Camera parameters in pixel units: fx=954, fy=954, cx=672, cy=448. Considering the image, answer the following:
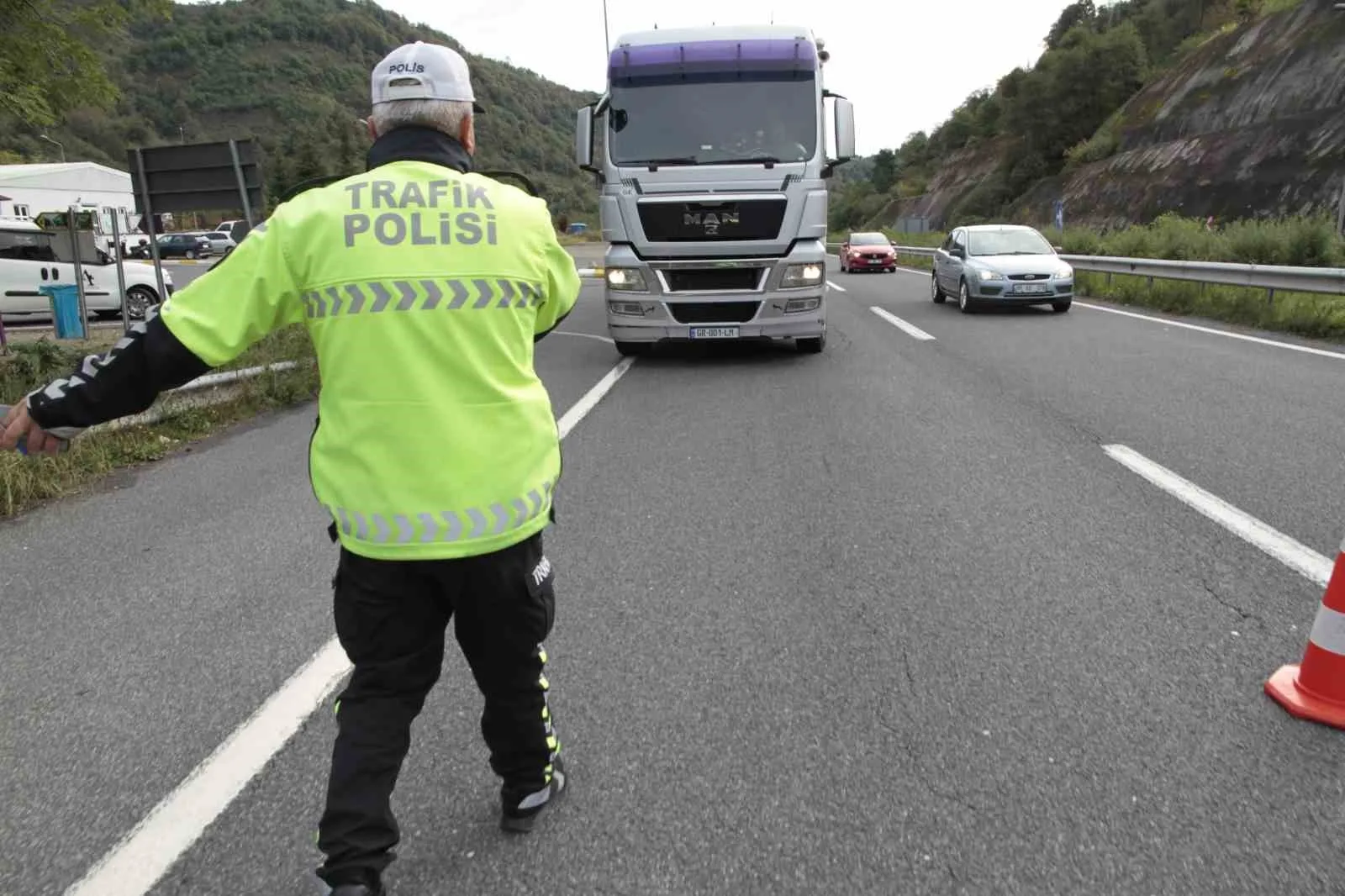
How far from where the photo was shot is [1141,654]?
11.5 ft

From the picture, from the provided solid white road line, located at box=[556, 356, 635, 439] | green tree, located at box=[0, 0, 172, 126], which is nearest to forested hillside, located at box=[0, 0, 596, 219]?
solid white road line, located at box=[556, 356, 635, 439]

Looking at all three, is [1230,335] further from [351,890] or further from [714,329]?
[351,890]

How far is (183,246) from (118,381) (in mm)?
57457

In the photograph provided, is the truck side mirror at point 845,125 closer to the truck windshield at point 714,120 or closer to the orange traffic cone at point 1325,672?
the truck windshield at point 714,120

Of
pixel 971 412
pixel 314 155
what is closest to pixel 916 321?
pixel 971 412

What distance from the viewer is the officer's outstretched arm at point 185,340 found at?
2.06 metres

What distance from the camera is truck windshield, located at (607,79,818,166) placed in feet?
34.0

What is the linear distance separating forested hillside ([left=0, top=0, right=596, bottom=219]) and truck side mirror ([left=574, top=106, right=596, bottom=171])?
84457mm

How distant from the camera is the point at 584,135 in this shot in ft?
34.0

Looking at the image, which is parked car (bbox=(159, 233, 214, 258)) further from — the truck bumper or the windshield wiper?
the windshield wiper

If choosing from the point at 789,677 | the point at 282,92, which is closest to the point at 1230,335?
the point at 789,677

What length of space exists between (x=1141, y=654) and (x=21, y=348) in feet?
29.9

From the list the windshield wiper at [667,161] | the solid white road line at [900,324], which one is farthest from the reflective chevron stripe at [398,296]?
the solid white road line at [900,324]

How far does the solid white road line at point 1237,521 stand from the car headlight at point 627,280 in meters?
5.63
